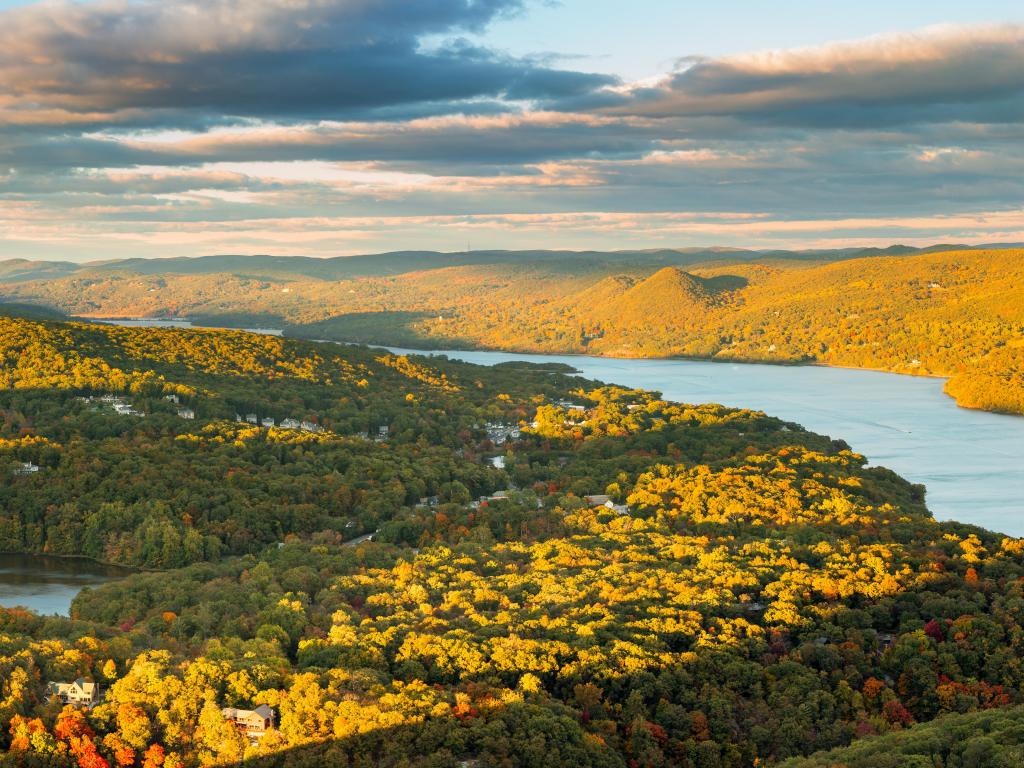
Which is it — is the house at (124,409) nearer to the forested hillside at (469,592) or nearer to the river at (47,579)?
the forested hillside at (469,592)

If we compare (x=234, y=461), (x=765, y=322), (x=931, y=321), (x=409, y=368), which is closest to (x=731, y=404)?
(x=409, y=368)

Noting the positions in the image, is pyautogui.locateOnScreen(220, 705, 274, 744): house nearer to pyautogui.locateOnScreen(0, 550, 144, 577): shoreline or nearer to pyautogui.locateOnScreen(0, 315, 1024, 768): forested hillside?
pyautogui.locateOnScreen(0, 315, 1024, 768): forested hillside

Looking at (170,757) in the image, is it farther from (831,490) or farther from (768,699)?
(831,490)

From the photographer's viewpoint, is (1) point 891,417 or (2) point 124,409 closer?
(2) point 124,409

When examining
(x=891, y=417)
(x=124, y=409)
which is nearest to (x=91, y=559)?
(x=124, y=409)

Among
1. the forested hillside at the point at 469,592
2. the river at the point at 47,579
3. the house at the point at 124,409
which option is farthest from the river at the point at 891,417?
the house at the point at 124,409

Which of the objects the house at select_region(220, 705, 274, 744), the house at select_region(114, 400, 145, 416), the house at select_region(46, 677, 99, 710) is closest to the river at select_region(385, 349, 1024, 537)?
the house at select_region(220, 705, 274, 744)

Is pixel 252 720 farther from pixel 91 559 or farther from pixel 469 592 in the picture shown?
pixel 91 559
